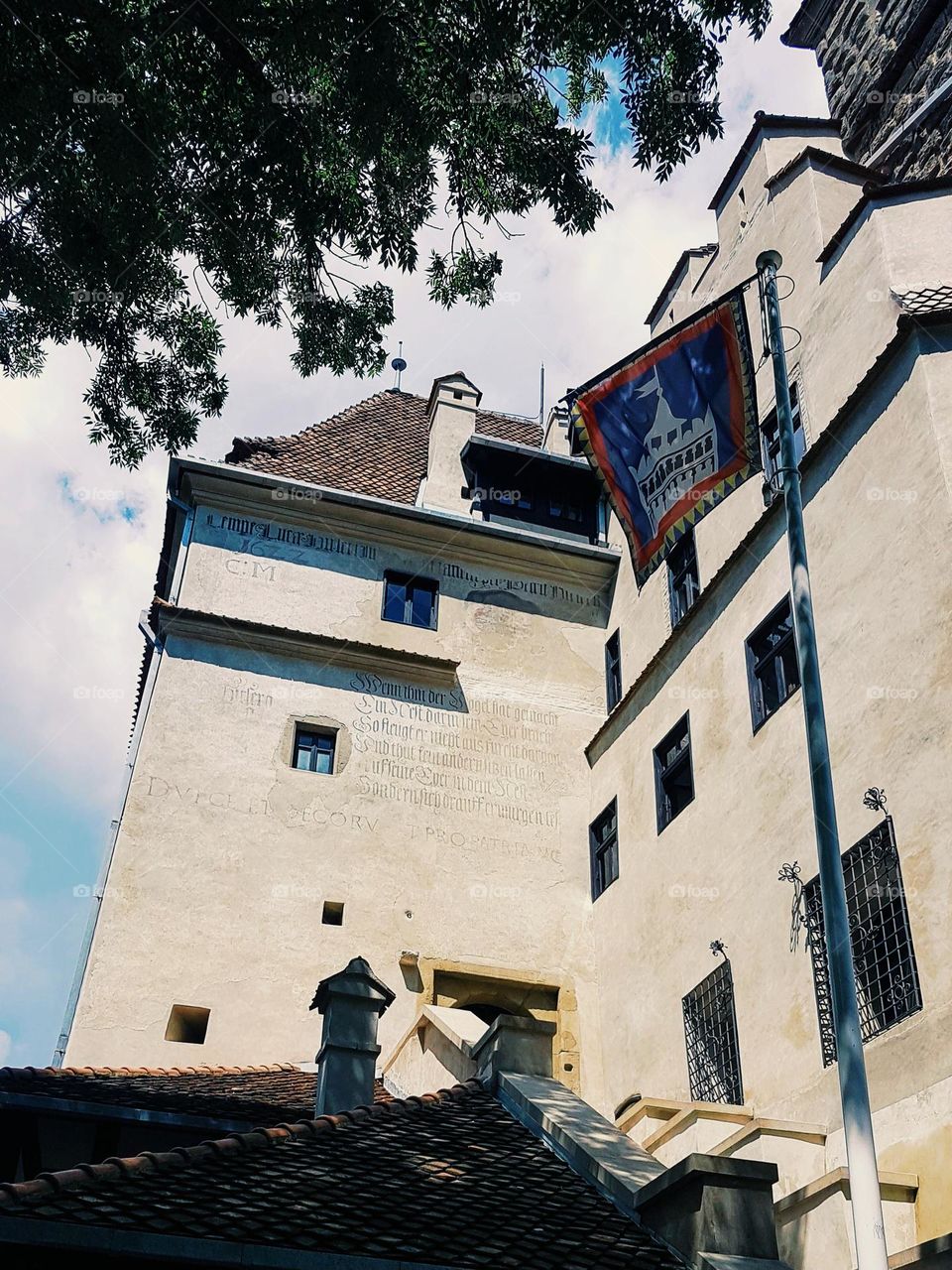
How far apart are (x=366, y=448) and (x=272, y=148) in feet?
45.2

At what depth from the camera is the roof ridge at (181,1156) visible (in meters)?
7.46

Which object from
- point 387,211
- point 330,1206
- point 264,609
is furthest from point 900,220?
point 330,1206

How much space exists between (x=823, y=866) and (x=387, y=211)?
23.5ft

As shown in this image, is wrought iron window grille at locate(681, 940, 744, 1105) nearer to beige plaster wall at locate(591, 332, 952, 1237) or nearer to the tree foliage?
beige plaster wall at locate(591, 332, 952, 1237)

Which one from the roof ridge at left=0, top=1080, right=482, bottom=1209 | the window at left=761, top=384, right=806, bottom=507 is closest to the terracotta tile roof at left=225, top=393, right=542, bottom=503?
the window at left=761, top=384, right=806, bottom=507

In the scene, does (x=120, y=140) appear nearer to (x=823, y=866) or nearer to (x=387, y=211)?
(x=387, y=211)

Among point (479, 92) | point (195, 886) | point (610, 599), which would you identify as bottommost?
point (195, 886)

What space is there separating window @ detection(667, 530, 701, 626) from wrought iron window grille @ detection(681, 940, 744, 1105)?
5.50 metres

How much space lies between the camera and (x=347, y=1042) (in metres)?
11.6

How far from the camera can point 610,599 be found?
2227 cm

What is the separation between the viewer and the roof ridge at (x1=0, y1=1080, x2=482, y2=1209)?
7457mm

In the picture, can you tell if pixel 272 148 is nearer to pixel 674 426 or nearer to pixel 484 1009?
pixel 674 426

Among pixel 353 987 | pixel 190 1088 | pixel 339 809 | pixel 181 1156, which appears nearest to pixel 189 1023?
pixel 190 1088

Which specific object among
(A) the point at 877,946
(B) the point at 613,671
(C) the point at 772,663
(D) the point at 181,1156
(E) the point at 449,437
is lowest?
(D) the point at 181,1156
